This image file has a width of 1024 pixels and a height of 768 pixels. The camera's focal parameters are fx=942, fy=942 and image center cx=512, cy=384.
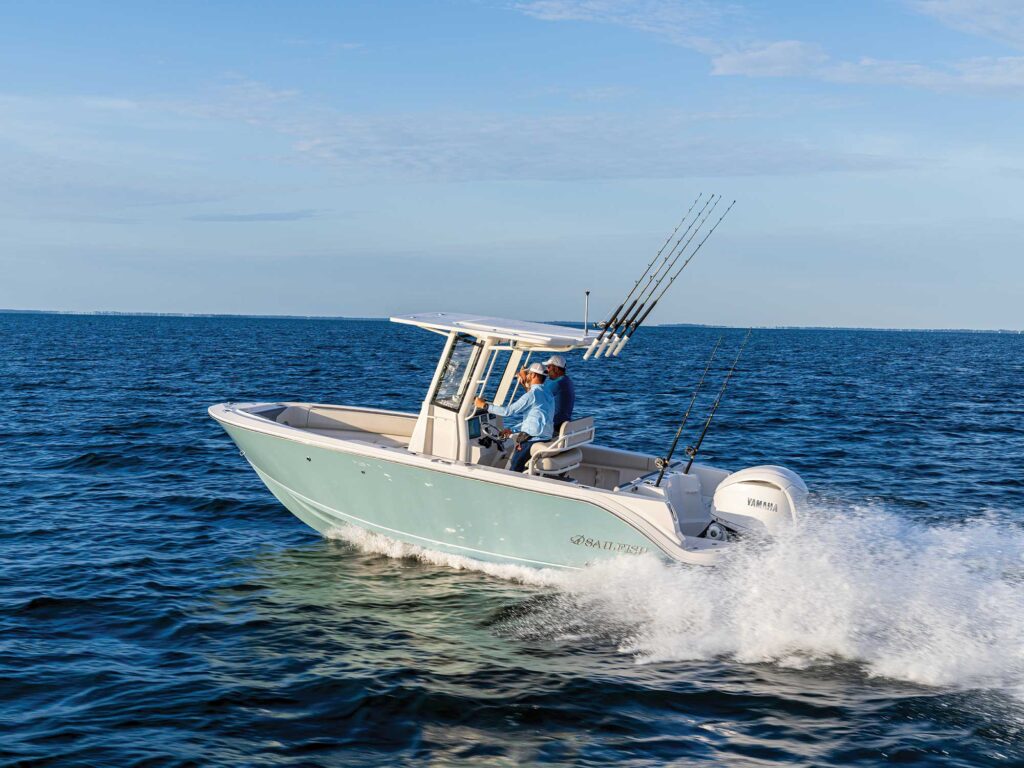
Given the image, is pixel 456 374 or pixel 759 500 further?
pixel 456 374

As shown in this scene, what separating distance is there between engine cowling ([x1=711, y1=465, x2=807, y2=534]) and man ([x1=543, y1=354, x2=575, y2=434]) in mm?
1834

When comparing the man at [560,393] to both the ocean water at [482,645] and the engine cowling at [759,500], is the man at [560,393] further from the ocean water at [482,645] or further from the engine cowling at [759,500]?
the engine cowling at [759,500]

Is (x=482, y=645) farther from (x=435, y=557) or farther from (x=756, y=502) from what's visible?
(x=756, y=502)

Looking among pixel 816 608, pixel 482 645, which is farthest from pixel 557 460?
pixel 816 608

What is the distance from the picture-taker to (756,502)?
29.2ft

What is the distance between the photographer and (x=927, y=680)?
715 cm

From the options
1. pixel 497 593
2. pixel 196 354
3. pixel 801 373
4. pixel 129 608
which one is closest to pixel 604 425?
pixel 497 593

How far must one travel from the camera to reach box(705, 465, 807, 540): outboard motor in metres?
8.79

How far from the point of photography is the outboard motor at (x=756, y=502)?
8789mm

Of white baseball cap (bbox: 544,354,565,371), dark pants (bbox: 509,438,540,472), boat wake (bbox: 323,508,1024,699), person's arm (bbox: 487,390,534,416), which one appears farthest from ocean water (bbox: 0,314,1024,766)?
white baseball cap (bbox: 544,354,565,371)

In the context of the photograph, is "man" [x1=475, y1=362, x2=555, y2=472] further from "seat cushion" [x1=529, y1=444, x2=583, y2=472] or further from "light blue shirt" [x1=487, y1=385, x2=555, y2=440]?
"seat cushion" [x1=529, y1=444, x2=583, y2=472]

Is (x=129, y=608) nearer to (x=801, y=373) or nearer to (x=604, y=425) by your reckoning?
(x=604, y=425)

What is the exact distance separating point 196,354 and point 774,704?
167 feet

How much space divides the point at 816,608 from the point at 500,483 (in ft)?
9.91
